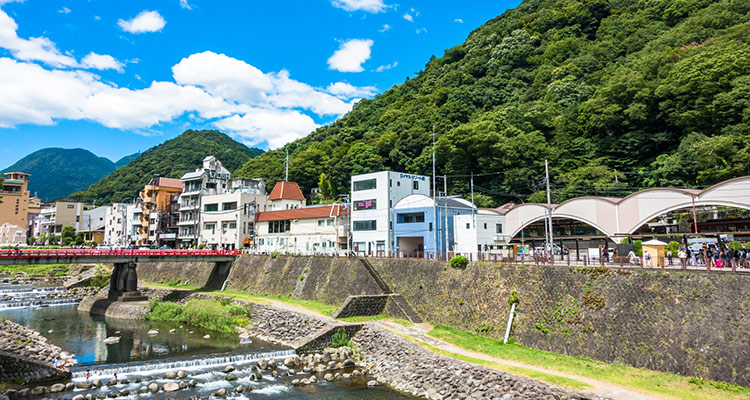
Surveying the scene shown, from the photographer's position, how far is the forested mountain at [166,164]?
12012 centimetres

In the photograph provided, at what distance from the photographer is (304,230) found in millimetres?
53531

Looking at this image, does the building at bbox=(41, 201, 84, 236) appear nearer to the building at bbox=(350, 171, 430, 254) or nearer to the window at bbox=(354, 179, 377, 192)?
the window at bbox=(354, 179, 377, 192)

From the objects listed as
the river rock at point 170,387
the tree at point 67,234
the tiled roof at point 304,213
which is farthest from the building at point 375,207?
the tree at point 67,234

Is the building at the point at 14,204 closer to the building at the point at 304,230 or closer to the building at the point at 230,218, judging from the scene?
the building at the point at 230,218

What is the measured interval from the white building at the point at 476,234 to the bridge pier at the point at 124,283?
32.3 metres

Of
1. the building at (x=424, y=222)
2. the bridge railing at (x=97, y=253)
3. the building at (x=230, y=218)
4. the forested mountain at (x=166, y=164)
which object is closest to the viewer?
the bridge railing at (x=97, y=253)

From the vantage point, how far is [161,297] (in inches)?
1727

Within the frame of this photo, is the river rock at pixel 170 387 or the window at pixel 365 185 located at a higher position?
the window at pixel 365 185

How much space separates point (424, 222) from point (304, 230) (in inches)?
715

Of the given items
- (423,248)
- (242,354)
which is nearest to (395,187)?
(423,248)

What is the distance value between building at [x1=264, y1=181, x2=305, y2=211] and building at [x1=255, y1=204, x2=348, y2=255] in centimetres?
446

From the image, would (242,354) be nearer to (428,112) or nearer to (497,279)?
(497,279)

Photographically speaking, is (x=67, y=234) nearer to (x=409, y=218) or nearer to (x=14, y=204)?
(x=14, y=204)

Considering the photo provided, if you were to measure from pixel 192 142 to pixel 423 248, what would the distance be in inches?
4563
